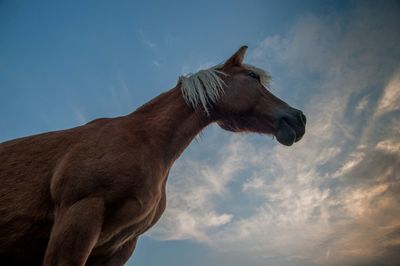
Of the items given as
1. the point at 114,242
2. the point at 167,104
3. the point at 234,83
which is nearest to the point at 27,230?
the point at 114,242

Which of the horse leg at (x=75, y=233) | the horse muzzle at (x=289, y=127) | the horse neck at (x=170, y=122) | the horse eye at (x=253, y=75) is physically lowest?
the horse leg at (x=75, y=233)

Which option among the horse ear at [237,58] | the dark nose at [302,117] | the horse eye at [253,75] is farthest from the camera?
the horse ear at [237,58]

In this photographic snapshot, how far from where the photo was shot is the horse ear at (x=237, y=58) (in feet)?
15.5

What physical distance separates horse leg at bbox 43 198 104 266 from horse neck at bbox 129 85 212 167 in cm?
105

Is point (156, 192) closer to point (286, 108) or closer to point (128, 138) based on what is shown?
point (128, 138)

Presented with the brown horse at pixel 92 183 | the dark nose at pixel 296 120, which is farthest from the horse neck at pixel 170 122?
the dark nose at pixel 296 120

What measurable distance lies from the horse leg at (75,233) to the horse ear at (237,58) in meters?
3.16

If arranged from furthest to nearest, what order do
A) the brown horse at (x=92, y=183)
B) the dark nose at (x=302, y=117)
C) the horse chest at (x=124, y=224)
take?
the dark nose at (x=302, y=117) < the horse chest at (x=124, y=224) < the brown horse at (x=92, y=183)

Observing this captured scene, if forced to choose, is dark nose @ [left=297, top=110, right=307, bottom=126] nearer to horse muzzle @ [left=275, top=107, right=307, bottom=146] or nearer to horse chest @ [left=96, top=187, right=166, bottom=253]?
horse muzzle @ [left=275, top=107, right=307, bottom=146]

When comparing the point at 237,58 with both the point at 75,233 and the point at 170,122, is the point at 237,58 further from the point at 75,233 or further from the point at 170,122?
the point at 75,233

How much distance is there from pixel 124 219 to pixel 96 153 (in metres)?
0.74

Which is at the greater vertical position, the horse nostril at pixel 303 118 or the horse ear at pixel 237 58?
the horse ear at pixel 237 58

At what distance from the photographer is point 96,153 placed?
2.90m

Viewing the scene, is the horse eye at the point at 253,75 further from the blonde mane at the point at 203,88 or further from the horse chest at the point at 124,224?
the horse chest at the point at 124,224
